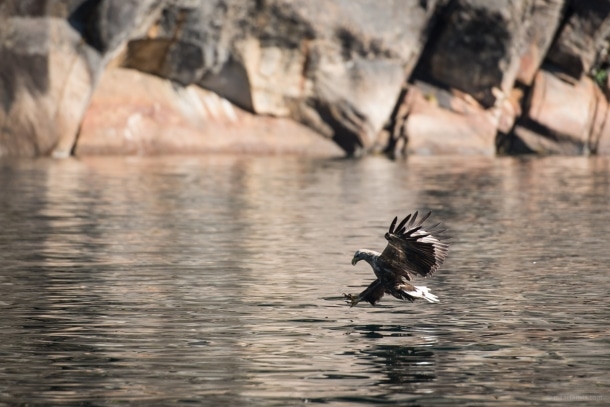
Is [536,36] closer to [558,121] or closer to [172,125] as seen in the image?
[558,121]

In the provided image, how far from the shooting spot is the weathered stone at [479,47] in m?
40.2

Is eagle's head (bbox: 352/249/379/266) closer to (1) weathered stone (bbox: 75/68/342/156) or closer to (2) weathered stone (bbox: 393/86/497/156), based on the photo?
(1) weathered stone (bbox: 75/68/342/156)

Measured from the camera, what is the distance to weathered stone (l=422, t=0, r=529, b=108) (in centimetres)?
4025

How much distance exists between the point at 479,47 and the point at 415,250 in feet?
103

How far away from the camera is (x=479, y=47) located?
1599 inches

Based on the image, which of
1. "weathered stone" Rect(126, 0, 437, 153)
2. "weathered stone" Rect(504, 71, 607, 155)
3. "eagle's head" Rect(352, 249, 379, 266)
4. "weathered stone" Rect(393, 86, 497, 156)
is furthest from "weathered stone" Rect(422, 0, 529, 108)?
"eagle's head" Rect(352, 249, 379, 266)

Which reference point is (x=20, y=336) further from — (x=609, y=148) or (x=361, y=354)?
(x=609, y=148)

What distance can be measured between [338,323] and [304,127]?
29.4m

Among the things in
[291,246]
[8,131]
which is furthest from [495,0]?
[291,246]

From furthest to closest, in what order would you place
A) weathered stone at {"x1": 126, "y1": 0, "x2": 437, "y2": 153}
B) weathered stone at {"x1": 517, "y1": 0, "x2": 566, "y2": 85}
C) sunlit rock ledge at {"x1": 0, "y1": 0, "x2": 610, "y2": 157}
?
1. weathered stone at {"x1": 517, "y1": 0, "x2": 566, "y2": 85}
2. weathered stone at {"x1": 126, "y1": 0, "x2": 437, "y2": 153}
3. sunlit rock ledge at {"x1": 0, "y1": 0, "x2": 610, "y2": 157}

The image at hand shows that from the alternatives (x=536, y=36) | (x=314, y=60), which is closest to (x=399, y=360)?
Answer: (x=314, y=60)

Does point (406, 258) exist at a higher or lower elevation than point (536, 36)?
higher

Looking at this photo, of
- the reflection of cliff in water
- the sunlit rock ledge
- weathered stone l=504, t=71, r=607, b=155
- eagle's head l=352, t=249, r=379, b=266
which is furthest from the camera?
weathered stone l=504, t=71, r=607, b=155

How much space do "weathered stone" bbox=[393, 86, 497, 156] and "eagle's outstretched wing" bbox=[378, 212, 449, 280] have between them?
29654 mm
